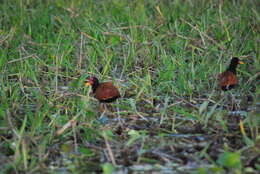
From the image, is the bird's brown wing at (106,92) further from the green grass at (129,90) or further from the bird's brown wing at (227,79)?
the bird's brown wing at (227,79)

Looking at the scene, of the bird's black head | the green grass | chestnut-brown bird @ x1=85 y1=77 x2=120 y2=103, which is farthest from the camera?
the bird's black head

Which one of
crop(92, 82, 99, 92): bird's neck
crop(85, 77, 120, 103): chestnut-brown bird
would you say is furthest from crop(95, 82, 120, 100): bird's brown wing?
crop(92, 82, 99, 92): bird's neck

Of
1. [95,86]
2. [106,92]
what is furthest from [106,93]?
[95,86]

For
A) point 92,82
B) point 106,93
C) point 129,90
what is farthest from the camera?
point 129,90

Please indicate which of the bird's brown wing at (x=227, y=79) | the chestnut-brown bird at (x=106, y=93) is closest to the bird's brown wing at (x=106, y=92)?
the chestnut-brown bird at (x=106, y=93)

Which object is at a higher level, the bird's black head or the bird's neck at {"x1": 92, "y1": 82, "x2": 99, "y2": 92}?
the bird's black head

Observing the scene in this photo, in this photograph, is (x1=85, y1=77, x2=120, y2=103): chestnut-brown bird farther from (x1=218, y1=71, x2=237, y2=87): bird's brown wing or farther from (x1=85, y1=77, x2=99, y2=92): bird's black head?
(x1=218, y1=71, x2=237, y2=87): bird's brown wing

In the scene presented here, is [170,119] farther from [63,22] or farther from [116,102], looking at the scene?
[63,22]

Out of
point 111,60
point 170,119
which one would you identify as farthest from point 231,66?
point 111,60

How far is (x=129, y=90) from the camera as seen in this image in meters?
5.82

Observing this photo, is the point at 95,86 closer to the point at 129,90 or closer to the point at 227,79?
the point at 129,90

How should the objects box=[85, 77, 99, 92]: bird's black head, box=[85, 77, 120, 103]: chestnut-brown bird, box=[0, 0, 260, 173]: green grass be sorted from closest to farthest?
box=[0, 0, 260, 173]: green grass
box=[85, 77, 120, 103]: chestnut-brown bird
box=[85, 77, 99, 92]: bird's black head

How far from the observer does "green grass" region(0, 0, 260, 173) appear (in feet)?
13.6

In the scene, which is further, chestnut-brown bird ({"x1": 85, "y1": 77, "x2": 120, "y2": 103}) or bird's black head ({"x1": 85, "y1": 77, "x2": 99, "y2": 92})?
bird's black head ({"x1": 85, "y1": 77, "x2": 99, "y2": 92})
